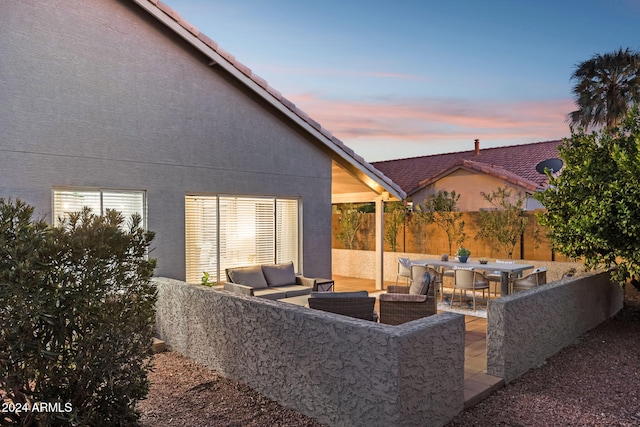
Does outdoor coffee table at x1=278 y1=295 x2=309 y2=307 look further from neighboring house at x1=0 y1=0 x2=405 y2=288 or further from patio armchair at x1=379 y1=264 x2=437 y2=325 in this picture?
patio armchair at x1=379 y1=264 x2=437 y2=325

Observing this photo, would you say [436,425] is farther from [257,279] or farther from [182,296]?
[257,279]

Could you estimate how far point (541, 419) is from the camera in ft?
15.6

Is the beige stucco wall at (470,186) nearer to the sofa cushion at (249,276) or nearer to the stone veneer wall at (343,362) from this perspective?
the sofa cushion at (249,276)

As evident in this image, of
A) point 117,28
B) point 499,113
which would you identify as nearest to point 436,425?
point 117,28

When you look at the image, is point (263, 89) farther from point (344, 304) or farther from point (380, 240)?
point (380, 240)

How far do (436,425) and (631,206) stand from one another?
5243 millimetres

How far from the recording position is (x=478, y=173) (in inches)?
687

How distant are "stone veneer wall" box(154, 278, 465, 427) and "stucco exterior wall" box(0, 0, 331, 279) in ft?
11.5

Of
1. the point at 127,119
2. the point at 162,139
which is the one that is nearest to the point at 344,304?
the point at 162,139

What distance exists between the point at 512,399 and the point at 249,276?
570 centimetres

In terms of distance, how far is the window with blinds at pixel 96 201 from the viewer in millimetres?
7324

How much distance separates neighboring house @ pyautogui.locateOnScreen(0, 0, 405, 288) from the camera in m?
7.05

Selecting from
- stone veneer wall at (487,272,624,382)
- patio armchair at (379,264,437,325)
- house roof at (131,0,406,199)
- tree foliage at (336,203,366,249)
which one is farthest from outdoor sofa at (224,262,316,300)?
tree foliage at (336,203,366,249)

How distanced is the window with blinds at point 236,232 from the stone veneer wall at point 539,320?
18.8ft
